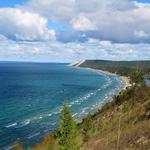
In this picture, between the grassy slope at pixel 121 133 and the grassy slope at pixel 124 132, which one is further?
the grassy slope at pixel 121 133

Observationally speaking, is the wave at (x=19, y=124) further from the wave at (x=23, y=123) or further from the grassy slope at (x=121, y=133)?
the grassy slope at (x=121, y=133)

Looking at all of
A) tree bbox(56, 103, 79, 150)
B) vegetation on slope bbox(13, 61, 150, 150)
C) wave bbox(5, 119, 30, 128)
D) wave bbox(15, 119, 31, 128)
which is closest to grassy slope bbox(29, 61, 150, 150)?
vegetation on slope bbox(13, 61, 150, 150)

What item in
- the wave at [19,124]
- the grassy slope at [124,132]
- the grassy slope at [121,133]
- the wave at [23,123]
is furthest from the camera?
the wave at [23,123]

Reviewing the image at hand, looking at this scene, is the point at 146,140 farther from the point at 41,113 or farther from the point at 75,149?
the point at 41,113

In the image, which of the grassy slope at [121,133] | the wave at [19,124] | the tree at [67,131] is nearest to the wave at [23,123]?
the wave at [19,124]

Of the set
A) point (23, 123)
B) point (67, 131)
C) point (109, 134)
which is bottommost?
point (23, 123)

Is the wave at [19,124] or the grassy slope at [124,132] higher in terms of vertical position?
the grassy slope at [124,132]

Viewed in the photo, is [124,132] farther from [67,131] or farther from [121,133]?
[67,131]

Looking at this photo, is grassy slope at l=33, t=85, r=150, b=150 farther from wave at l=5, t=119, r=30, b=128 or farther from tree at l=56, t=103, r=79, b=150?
wave at l=5, t=119, r=30, b=128

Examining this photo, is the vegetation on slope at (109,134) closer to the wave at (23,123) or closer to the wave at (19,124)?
the wave at (23,123)

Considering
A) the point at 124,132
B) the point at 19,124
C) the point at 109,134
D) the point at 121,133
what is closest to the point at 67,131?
the point at 124,132

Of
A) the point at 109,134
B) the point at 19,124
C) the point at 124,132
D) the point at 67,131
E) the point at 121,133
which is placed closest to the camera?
the point at 67,131

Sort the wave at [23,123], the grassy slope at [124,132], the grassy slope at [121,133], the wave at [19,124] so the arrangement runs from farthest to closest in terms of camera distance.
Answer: the wave at [23,123] < the wave at [19,124] < the grassy slope at [121,133] < the grassy slope at [124,132]
